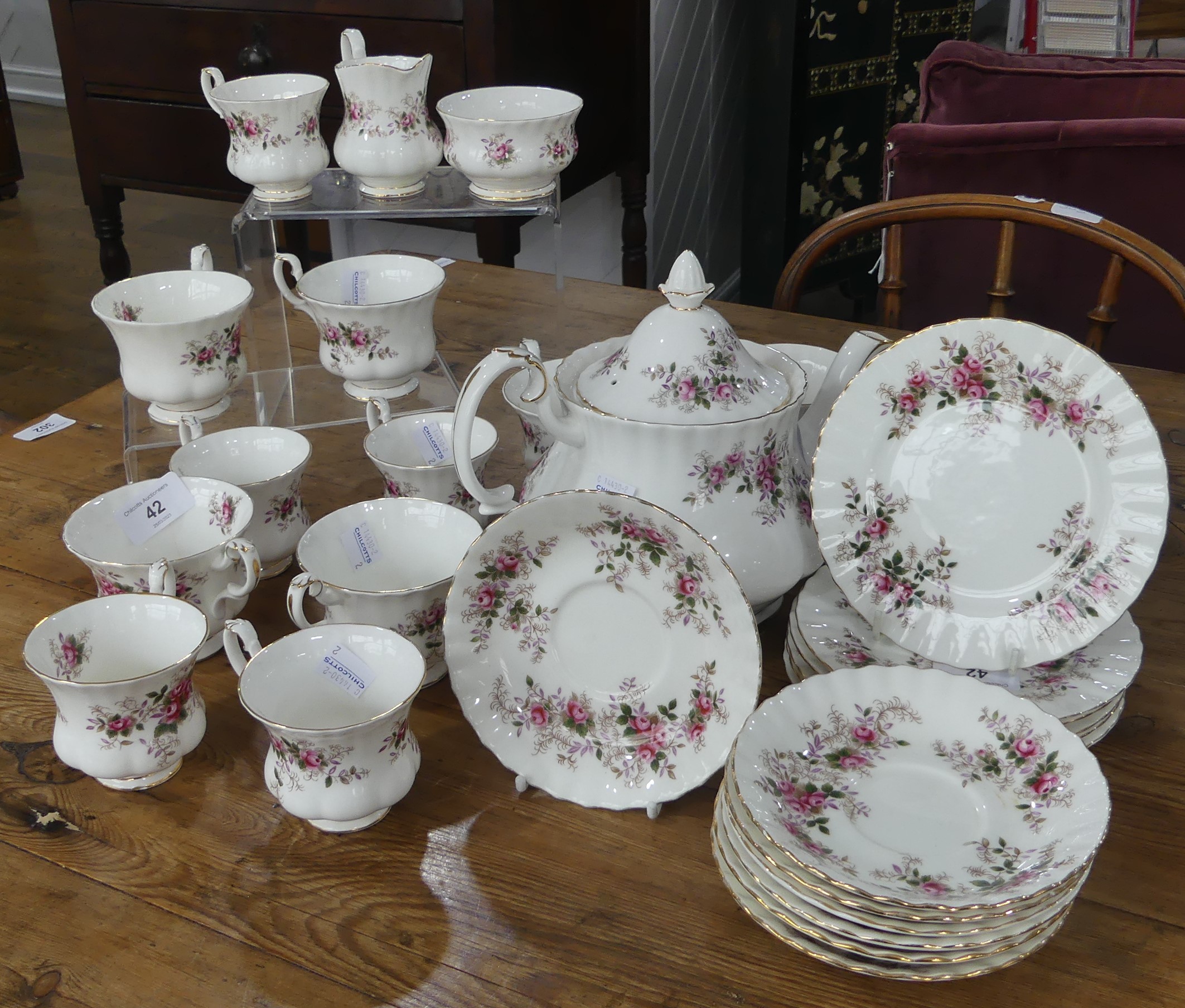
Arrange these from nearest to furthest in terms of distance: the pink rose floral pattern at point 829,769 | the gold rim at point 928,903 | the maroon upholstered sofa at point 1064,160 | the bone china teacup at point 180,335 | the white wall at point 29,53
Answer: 1. the gold rim at point 928,903
2. the pink rose floral pattern at point 829,769
3. the bone china teacup at point 180,335
4. the maroon upholstered sofa at point 1064,160
5. the white wall at point 29,53

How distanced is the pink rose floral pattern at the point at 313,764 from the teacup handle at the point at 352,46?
0.84 m

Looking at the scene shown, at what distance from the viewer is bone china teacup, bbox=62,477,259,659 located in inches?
34.7

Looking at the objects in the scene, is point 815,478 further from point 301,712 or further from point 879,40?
point 879,40

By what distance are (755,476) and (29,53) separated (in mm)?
5325

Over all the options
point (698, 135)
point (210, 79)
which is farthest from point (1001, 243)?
point (698, 135)

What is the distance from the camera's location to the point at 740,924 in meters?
0.68

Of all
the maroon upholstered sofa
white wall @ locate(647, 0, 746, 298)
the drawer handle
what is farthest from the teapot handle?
white wall @ locate(647, 0, 746, 298)

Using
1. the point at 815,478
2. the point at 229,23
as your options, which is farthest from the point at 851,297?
the point at 815,478

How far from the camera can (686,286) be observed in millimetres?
834

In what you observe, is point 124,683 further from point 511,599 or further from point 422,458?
point 422,458

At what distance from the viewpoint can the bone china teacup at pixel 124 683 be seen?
759 mm

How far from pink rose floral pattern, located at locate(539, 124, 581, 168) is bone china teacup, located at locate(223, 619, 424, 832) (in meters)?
0.68

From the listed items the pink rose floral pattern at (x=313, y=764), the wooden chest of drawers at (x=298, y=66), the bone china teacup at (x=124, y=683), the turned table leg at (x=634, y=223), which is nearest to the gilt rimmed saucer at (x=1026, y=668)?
the pink rose floral pattern at (x=313, y=764)

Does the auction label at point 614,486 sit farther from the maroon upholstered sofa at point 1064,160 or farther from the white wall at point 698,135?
the white wall at point 698,135
